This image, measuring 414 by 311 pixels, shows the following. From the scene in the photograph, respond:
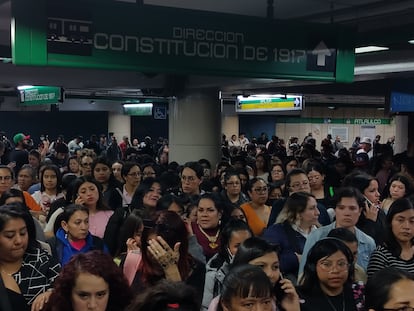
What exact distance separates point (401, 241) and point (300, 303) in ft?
4.10

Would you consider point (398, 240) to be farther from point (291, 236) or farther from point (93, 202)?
point (93, 202)

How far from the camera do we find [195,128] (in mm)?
10844

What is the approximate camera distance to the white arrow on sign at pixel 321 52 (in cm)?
523

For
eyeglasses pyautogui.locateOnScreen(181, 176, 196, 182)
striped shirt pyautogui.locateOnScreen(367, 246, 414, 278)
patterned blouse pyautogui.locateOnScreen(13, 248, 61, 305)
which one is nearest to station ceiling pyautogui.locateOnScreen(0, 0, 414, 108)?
eyeglasses pyautogui.locateOnScreen(181, 176, 196, 182)

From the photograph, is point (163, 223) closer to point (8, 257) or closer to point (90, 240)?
point (8, 257)

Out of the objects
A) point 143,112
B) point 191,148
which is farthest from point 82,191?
point 143,112

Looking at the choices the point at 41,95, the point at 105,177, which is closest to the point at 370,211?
the point at 105,177

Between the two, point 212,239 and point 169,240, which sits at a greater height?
point 169,240

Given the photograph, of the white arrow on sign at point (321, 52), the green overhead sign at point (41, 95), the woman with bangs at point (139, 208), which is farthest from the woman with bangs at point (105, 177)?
the green overhead sign at point (41, 95)

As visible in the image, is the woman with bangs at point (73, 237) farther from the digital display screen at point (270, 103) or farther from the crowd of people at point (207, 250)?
the digital display screen at point (270, 103)

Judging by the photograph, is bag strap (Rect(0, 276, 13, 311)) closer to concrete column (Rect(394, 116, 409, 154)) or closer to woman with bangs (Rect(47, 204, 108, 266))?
woman with bangs (Rect(47, 204, 108, 266))

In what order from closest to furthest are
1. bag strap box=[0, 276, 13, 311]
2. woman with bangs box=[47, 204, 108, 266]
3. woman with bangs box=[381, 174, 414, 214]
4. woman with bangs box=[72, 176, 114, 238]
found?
bag strap box=[0, 276, 13, 311] → woman with bangs box=[47, 204, 108, 266] → woman with bangs box=[72, 176, 114, 238] → woman with bangs box=[381, 174, 414, 214]

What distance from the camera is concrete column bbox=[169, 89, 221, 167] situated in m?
10.8

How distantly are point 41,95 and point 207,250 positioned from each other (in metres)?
11.4
